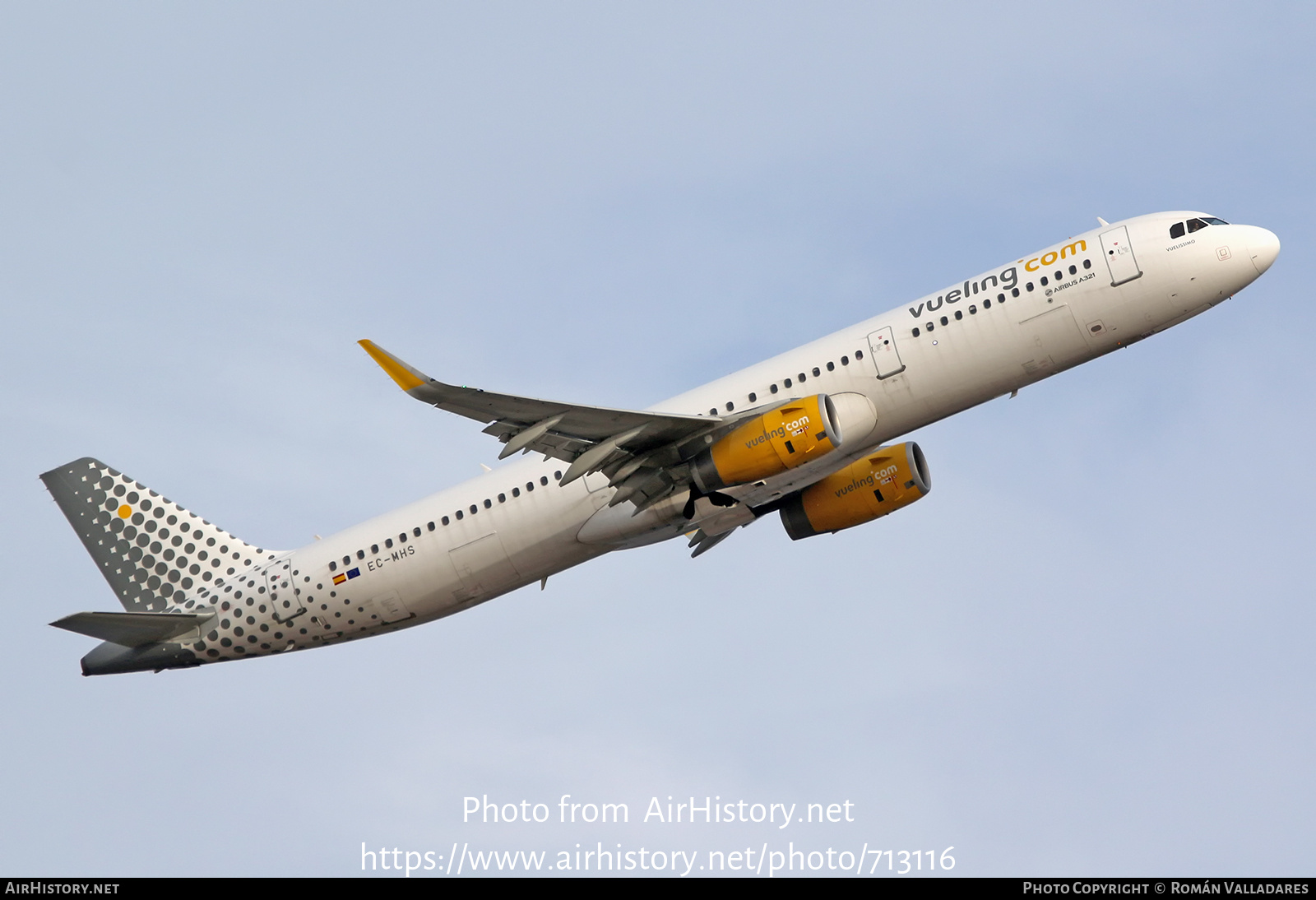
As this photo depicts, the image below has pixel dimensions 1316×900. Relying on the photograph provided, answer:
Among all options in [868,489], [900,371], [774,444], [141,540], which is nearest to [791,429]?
[774,444]

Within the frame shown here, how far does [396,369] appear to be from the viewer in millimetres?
32594

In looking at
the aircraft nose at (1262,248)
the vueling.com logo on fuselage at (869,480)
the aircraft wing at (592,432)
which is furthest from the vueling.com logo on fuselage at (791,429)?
the aircraft nose at (1262,248)

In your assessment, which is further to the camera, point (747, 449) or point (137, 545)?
point (137, 545)

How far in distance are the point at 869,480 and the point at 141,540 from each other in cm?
2332

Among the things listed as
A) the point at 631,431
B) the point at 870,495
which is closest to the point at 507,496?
the point at 631,431

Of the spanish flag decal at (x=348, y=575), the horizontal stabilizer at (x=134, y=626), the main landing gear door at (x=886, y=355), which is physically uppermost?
the main landing gear door at (x=886, y=355)

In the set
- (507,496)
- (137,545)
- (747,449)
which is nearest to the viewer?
(747,449)

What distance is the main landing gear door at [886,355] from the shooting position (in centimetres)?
3756

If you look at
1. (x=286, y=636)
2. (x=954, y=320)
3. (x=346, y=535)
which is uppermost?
(x=954, y=320)

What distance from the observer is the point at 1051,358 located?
3772 centimetres

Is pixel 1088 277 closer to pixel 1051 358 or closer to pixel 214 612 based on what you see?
pixel 1051 358

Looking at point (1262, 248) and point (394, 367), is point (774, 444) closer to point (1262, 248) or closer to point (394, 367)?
point (394, 367)

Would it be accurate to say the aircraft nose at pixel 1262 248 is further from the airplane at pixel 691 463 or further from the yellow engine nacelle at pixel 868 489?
the yellow engine nacelle at pixel 868 489

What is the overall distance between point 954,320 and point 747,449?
6820 mm
